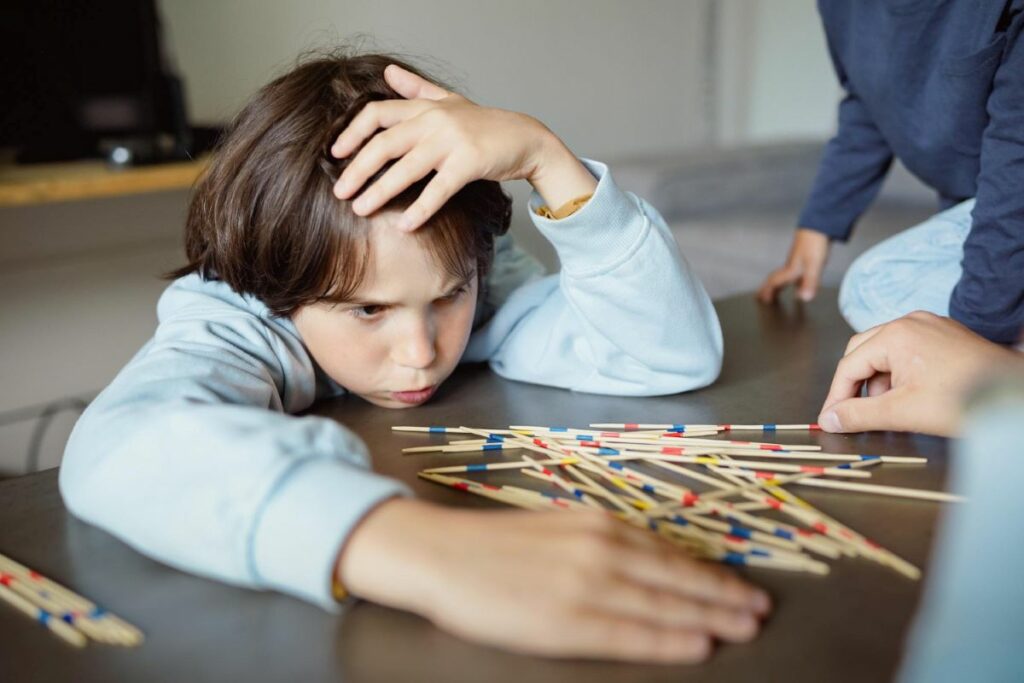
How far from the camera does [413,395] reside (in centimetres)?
106

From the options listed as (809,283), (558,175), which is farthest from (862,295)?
(558,175)

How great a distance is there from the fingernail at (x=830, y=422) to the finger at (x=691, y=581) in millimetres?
384

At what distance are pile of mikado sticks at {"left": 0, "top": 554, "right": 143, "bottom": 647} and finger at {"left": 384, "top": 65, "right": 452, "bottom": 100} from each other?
23.8 inches

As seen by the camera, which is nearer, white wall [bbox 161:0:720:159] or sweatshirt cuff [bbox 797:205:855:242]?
sweatshirt cuff [bbox 797:205:855:242]

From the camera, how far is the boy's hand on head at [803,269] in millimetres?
1572

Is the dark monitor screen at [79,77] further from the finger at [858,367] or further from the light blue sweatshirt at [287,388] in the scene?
the finger at [858,367]

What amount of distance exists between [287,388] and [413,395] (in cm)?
14

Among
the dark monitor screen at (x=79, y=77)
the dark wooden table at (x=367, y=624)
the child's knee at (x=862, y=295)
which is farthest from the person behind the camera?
the dark monitor screen at (x=79, y=77)

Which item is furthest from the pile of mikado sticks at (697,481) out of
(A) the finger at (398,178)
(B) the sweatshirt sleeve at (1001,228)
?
(B) the sweatshirt sleeve at (1001,228)

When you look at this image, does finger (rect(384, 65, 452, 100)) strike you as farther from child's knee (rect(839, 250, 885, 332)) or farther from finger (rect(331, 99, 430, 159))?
child's knee (rect(839, 250, 885, 332))

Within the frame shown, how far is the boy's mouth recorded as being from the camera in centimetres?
106

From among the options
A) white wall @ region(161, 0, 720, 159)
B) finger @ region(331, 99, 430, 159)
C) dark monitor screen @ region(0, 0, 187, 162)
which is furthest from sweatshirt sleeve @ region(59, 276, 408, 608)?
white wall @ region(161, 0, 720, 159)

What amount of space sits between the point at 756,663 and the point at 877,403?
0.45 m

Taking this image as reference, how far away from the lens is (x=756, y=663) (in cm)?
53
